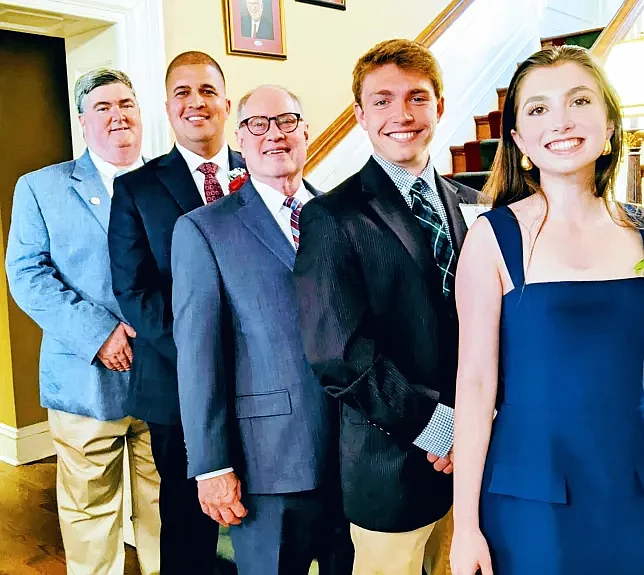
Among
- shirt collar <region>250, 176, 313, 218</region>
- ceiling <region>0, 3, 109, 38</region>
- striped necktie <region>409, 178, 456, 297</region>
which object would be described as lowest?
striped necktie <region>409, 178, 456, 297</region>

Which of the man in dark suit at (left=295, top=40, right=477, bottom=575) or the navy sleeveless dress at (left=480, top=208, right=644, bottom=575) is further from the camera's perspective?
the man in dark suit at (left=295, top=40, right=477, bottom=575)

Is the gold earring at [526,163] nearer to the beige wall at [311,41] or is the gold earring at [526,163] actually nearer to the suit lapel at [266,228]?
the suit lapel at [266,228]

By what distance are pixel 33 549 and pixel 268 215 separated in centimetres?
196

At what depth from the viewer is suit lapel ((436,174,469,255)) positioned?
1486 millimetres

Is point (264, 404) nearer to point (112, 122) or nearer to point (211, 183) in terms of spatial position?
point (211, 183)

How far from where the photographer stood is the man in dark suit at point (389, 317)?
1.34 meters

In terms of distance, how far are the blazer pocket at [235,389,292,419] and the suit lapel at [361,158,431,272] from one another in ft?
1.47

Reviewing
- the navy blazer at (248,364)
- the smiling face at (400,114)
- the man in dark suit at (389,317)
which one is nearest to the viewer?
the man in dark suit at (389,317)

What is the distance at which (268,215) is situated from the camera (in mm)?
1631

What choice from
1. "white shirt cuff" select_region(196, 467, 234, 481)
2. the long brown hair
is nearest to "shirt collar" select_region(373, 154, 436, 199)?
the long brown hair

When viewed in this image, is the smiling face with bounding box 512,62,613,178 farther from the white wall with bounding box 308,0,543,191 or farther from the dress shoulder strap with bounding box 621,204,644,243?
the white wall with bounding box 308,0,543,191

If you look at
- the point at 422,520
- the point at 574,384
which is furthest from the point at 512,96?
the point at 422,520

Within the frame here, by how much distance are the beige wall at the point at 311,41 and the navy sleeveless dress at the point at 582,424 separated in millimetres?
2594

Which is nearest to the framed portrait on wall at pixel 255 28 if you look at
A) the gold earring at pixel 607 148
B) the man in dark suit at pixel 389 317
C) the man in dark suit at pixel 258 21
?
the man in dark suit at pixel 258 21
